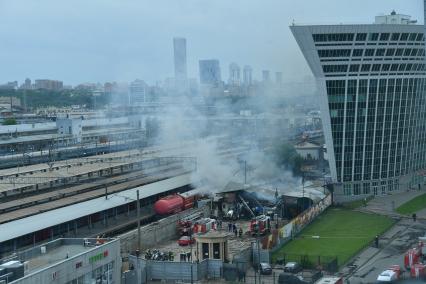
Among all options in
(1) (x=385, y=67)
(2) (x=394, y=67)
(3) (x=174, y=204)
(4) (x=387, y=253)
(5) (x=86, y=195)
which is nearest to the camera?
(4) (x=387, y=253)

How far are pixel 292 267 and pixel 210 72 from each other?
124 feet

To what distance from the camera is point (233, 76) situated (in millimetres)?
54938

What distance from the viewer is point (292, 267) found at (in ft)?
51.5

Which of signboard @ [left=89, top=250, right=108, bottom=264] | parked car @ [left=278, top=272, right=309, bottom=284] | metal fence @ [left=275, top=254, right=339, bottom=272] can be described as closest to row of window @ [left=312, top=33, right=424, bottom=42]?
metal fence @ [left=275, top=254, right=339, bottom=272]

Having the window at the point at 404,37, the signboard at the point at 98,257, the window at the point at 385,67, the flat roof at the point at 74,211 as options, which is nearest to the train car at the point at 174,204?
the flat roof at the point at 74,211

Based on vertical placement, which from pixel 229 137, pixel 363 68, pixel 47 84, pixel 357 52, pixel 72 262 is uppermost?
pixel 47 84

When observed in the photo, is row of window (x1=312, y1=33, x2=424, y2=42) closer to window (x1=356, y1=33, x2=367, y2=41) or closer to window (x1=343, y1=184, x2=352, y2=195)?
window (x1=356, y1=33, x2=367, y2=41)

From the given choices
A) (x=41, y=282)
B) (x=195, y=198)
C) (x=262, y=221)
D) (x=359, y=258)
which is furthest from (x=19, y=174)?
(x=41, y=282)

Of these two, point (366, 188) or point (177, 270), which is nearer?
point (177, 270)

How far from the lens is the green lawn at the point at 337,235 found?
18.0 meters

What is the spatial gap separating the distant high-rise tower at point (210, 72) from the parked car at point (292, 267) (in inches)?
1423

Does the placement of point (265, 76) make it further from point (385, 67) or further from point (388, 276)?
point (388, 276)

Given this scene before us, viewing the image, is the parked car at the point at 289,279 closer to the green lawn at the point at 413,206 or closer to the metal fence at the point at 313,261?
the metal fence at the point at 313,261

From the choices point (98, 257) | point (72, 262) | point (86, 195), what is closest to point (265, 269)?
point (98, 257)
